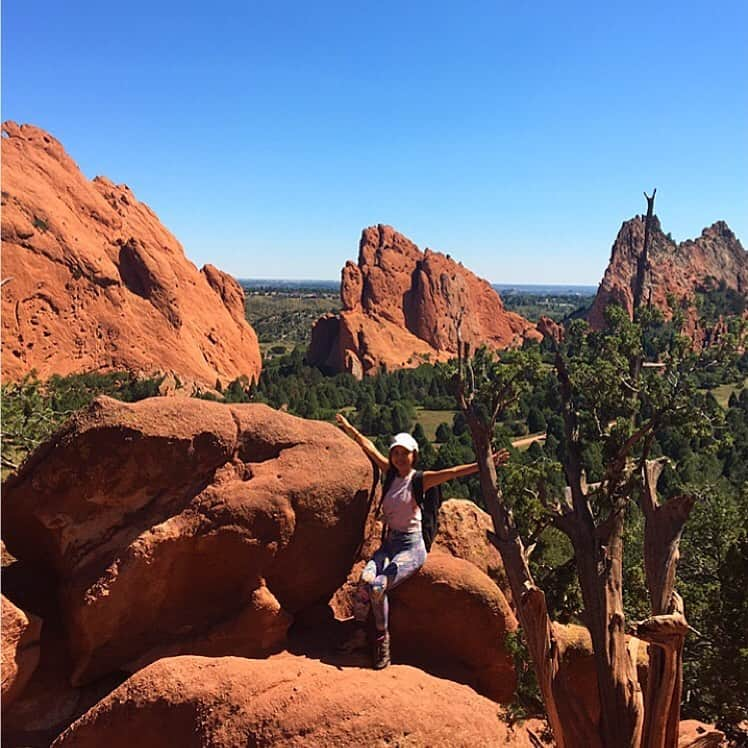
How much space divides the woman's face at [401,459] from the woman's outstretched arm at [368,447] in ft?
0.96

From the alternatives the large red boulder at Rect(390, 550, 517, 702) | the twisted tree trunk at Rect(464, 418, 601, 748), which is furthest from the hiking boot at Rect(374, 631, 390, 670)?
the twisted tree trunk at Rect(464, 418, 601, 748)

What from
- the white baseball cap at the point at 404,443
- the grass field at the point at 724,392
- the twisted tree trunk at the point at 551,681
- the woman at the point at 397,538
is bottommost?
the grass field at the point at 724,392

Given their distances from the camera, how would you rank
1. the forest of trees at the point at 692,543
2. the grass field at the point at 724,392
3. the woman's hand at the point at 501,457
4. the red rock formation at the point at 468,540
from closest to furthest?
1. the woman's hand at the point at 501,457
2. the forest of trees at the point at 692,543
3. the red rock formation at the point at 468,540
4. the grass field at the point at 724,392

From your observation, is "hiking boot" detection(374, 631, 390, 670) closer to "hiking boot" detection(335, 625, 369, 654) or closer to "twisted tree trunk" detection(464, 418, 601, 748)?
"hiking boot" detection(335, 625, 369, 654)

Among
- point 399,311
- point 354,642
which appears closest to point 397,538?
point 354,642

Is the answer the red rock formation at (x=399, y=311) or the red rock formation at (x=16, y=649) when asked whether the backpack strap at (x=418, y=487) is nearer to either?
the red rock formation at (x=16, y=649)

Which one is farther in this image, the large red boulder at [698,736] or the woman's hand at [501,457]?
the woman's hand at [501,457]

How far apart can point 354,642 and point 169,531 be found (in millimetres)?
2445

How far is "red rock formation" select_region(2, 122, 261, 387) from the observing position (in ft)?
153

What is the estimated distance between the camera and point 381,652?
249 inches

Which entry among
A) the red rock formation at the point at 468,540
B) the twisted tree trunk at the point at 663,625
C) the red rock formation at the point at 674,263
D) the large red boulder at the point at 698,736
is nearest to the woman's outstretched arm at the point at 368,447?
the red rock formation at the point at 468,540

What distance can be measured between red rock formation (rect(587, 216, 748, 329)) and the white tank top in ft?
325

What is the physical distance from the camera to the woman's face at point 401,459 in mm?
6746

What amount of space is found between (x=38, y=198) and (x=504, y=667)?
54.6 m
